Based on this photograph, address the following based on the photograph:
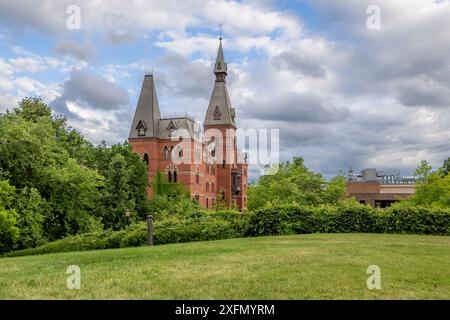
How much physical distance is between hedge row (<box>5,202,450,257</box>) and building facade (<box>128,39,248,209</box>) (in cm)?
4122

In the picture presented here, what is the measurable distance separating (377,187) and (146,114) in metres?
50.1

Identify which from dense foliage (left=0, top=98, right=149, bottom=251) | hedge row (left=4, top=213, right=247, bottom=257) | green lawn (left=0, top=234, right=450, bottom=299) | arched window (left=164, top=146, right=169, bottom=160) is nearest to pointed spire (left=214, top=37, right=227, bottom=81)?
arched window (left=164, top=146, right=169, bottom=160)

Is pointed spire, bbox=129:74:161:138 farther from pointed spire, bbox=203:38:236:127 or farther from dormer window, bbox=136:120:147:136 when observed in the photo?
pointed spire, bbox=203:38:236:127

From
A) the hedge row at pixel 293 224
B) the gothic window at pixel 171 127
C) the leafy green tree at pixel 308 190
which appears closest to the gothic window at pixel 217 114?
the gothic window at pixel 171 127

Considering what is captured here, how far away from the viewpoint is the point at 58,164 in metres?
33.3

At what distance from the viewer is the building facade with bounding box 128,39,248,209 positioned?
6606 cm

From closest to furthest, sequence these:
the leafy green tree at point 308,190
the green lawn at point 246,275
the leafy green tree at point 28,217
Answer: the green lawn at point 246,275 < the leafy green tree at point 28,217 < the leafy green tree at point 308,190

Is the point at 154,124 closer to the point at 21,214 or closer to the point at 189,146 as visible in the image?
the point at 189,146

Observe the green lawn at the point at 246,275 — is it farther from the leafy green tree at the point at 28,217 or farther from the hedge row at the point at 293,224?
the leafy green tree at the point at 28,217

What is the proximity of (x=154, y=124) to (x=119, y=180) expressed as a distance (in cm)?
2158

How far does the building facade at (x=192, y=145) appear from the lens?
217 ft

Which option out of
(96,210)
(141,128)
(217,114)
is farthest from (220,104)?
(96,210)

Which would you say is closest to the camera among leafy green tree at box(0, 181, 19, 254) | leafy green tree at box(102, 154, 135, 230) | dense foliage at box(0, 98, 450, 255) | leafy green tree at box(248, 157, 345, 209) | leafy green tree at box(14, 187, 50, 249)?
leafy green tree at box(0, 181, 19, 254)
